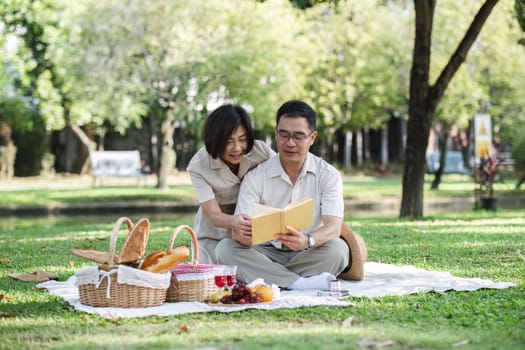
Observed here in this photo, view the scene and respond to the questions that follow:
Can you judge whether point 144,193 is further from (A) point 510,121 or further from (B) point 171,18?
(A) point 510,121

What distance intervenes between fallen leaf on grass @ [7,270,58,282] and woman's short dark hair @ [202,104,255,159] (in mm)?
1805

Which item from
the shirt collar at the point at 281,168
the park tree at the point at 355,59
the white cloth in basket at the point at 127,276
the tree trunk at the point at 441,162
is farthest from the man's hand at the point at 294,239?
the park tree at the point at 355,59

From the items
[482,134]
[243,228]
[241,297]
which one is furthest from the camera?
[482,134]

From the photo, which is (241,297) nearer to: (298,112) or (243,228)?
(243,228)

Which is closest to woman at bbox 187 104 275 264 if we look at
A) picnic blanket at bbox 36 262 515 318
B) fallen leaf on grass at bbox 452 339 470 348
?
picnic blanket at bbox 36 262 515 318

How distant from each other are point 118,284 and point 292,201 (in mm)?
1659

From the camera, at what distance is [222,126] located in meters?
6.12

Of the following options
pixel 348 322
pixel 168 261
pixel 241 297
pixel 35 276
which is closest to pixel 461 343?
pixel 348 322

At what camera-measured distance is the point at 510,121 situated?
31.5 metres

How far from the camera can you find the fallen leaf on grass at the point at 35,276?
22.4ft

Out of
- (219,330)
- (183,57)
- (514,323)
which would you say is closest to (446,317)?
(514,323)

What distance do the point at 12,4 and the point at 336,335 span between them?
26.3 meters

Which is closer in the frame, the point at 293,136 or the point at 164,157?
the point at 293,136

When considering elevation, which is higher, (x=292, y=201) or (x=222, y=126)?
(x=222, y=126)
